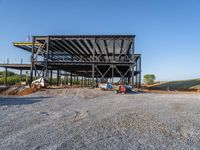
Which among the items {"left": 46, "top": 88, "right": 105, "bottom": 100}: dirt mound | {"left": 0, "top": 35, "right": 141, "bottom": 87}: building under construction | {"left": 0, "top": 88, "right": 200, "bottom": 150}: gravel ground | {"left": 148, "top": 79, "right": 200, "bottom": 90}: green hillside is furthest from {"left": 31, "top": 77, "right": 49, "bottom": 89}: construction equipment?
{"left": 148, "top": 79, "right": 200, "bottom": 90}: green hillside

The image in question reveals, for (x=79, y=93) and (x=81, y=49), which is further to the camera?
(x=81, y=49)

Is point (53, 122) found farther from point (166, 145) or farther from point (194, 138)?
point (194, 138)

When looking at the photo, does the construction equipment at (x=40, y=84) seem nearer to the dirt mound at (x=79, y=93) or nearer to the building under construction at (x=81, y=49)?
the building under construction at (x=81, y=49)

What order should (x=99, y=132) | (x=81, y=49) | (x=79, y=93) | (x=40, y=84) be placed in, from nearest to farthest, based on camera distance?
(x=99, y=132), (x=79, y=93), (x=40, y=84), (x=81, y=49)

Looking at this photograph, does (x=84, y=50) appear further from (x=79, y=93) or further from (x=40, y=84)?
(x=79, y=93)

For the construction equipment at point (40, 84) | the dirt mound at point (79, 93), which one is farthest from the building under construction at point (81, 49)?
the dirt mound at point (79, 93)

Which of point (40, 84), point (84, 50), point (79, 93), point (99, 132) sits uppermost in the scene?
point (84, 50)

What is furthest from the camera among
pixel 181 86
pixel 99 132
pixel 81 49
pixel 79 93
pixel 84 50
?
pixel 181 86

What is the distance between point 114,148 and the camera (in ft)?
14.0

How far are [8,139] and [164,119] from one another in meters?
5.07

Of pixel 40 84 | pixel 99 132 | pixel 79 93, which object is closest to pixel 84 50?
pixel 40 84

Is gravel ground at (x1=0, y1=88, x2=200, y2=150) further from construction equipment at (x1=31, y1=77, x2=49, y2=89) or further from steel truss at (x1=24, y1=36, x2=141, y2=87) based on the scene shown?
steel truss at (x1=24, y1=36, x2=141, y2=87)

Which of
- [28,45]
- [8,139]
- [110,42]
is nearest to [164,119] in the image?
[8,139]

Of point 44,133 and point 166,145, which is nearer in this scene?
point 166,145
